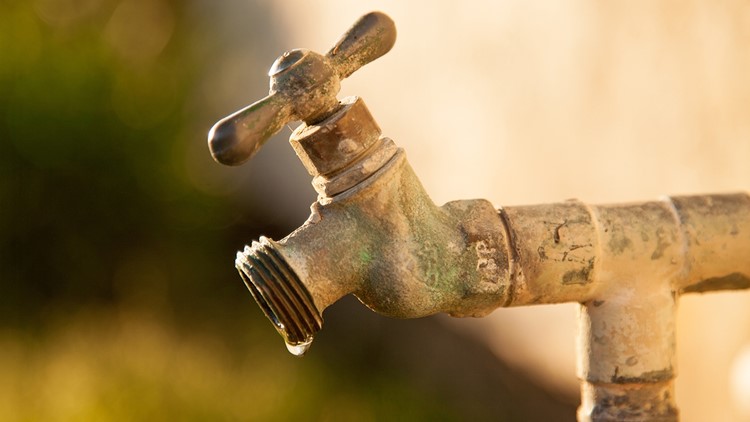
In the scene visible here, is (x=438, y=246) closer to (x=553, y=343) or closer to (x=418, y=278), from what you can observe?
(x=418, y=278)

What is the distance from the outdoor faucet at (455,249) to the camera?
51 cm

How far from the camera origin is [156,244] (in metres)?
2.03

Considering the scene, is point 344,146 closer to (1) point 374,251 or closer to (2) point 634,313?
(1) point 374,251

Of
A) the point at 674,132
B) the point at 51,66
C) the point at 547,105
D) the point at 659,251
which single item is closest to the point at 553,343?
the point at 547,105

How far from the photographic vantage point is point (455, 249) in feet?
1.84

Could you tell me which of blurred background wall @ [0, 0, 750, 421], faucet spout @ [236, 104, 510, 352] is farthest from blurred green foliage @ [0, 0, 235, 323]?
faucet spout @ [236, 104, 510, 352]

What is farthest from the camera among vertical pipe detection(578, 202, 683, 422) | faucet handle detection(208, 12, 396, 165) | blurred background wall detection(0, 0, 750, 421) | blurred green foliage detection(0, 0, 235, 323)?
blurred green foliage detection(0, 0, 235, 323)

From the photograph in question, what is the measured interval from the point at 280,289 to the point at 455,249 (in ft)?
0.40

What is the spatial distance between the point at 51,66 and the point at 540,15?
1324 mm

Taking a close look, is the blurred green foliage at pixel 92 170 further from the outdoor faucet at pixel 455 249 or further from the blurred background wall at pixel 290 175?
the outdoor faucet at pixel 455 249

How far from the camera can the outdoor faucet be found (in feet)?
1.68

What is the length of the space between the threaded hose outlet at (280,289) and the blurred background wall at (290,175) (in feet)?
1.56

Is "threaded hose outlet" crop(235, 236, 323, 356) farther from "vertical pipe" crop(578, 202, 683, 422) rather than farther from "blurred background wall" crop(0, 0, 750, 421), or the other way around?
"blurred background wall" crop(0, 0, 750, 421)

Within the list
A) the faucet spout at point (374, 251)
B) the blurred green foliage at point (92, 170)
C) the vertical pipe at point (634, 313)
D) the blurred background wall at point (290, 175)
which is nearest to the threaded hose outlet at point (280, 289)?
the faucet spout at point (374, 251)
